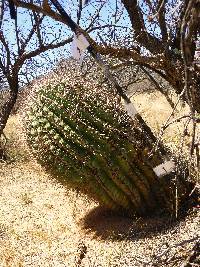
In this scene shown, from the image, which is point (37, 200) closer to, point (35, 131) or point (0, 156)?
point (35, 131)

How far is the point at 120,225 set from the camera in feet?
13.8

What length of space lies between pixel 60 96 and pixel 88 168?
1.99 feet

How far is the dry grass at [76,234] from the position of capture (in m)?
3.51

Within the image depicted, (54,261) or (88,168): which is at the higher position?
(88,168)

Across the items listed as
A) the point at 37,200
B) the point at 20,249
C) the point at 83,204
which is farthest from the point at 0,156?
the point at 20,249

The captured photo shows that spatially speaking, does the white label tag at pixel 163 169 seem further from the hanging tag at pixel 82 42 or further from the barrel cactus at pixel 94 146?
the hanging tag at pixel 82 42

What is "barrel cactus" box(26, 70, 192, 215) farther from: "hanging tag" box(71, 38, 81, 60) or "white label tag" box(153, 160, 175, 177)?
"hanging tag" box(71, 38, 81, 60)

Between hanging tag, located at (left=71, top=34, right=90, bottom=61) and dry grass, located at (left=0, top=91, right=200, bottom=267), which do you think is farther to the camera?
dry grass, located at (left=0, top=91, right=200, bottom=267)

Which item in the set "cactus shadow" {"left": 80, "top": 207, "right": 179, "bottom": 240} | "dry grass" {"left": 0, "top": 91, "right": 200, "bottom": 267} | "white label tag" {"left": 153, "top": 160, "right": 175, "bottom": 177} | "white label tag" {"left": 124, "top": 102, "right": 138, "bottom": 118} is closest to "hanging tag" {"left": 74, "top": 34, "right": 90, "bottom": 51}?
"white label tag" {"left": 124, "top": 102, "right": 138, "bottom": 118}

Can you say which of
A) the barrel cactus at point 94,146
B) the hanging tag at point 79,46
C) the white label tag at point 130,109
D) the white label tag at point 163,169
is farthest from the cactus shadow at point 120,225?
the hanging tag at point 79,46

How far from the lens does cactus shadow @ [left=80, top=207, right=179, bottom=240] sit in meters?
3.94

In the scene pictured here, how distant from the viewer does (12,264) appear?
3.85 metres

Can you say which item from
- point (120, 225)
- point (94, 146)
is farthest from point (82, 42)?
point (120, 225)

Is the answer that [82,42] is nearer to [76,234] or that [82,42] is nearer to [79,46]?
[79,46]
